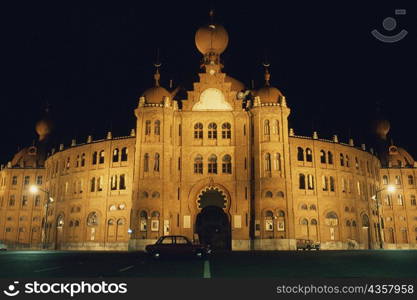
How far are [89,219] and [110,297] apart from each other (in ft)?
173

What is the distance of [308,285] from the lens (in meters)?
8.90

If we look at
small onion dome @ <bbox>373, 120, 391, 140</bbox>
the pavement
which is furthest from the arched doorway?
small onion dome @ <bbox>373, 120, 391, 140</bbox>

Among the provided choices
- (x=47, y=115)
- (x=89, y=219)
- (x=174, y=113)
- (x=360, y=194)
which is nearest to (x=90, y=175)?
(x=89, y=219)

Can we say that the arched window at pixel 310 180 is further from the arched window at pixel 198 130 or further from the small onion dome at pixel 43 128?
the small onion dome at pixel 43 128

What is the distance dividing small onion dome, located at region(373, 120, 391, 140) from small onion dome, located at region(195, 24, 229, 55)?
35.3 metres

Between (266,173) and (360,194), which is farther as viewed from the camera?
(360,194)

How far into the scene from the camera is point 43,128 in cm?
8306

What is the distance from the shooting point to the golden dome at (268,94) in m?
51.8

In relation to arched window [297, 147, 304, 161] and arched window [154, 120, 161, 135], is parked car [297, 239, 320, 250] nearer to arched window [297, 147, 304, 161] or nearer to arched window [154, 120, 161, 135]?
arched window [297, 147, 304, 161]

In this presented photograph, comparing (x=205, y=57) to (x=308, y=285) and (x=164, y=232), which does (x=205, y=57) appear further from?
(x=308, y=285)

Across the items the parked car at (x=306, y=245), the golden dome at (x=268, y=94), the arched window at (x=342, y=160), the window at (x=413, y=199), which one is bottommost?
the parked car at (x=306, y=245)

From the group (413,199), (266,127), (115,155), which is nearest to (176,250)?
(266,127)

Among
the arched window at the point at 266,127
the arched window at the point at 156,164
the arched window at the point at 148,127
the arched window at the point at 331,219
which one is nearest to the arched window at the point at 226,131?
the arched window at the point at 266,127

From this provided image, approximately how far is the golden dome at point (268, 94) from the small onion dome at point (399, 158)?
3338 cm
